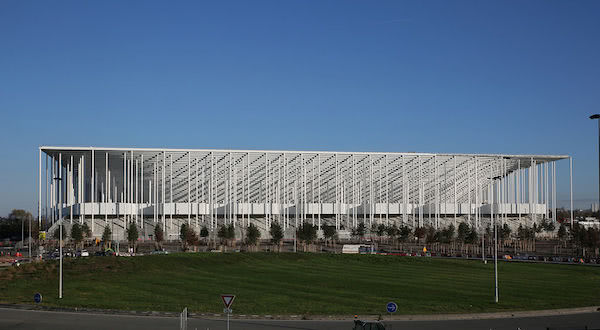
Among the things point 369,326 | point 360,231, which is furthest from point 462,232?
point 369,326

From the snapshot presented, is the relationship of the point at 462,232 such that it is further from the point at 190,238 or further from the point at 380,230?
the point at 190,238

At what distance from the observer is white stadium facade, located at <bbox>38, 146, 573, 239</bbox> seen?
103 m

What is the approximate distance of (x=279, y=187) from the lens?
109 m

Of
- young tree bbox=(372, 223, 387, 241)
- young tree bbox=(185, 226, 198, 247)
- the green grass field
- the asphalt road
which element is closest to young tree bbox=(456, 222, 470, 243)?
young tree bbox=(372, 223, 387, 241)

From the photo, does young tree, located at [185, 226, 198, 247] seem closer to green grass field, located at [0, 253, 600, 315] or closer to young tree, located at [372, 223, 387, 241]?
green grass field, located at [0, 253, 600, 315]

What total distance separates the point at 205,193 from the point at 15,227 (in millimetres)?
44061

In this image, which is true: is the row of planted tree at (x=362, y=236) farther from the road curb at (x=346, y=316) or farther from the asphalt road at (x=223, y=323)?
the asphalt road at (x=223, y=323)

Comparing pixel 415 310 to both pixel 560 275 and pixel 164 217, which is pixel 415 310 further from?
pixel 164 217

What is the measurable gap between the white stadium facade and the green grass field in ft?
141

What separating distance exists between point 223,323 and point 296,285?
51.7ft

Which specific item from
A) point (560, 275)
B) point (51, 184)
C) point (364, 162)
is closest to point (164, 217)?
point (51, 184)

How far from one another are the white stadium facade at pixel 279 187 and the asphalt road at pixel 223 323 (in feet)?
232

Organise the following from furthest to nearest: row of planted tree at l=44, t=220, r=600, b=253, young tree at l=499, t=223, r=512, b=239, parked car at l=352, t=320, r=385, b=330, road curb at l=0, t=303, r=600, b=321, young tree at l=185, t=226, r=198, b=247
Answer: young tree at l=499, t=223, r=512, b=239
young tree at l=185, t=226, r=198, b=247
row of planted tree at l=44, t=220, r=600, b=253
road curb at l=0, t=303, r=600, b=321
parked car at l=352, t=320, r=385, b=330

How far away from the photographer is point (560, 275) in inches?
2105
